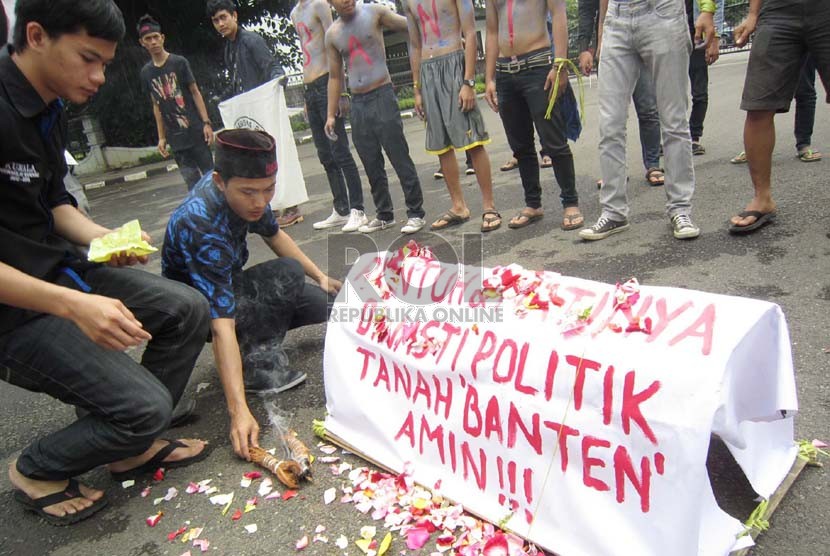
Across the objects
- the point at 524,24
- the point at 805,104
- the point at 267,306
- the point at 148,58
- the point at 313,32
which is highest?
the point at 148,58

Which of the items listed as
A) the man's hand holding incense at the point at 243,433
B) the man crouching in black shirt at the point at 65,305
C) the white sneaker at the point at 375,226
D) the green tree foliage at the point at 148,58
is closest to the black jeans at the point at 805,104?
the white sneaker at the point at 375,226

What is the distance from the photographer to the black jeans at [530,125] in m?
4.06

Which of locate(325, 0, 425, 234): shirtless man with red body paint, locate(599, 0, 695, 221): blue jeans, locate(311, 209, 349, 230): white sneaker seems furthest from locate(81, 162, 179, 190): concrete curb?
locate(599, 0, 695, 221): blue jeans

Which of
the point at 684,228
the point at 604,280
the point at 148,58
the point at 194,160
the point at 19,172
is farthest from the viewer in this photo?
the point at 148,58

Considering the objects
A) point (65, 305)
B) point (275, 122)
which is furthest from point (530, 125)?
point (65, 305)

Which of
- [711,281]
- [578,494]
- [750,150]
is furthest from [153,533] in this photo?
[750,150]

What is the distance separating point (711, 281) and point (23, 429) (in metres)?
3.57

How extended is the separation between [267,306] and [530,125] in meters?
2.37

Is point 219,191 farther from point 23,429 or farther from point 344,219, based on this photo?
point 344,219

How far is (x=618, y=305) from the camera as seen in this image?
1.78m

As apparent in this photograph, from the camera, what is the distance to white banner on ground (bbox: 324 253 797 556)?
4.89 ft

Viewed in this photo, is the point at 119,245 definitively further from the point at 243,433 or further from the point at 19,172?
the point at 243,433

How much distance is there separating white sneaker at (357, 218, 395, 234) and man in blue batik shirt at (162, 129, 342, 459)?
6.60ft

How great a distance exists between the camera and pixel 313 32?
5.30 metres
